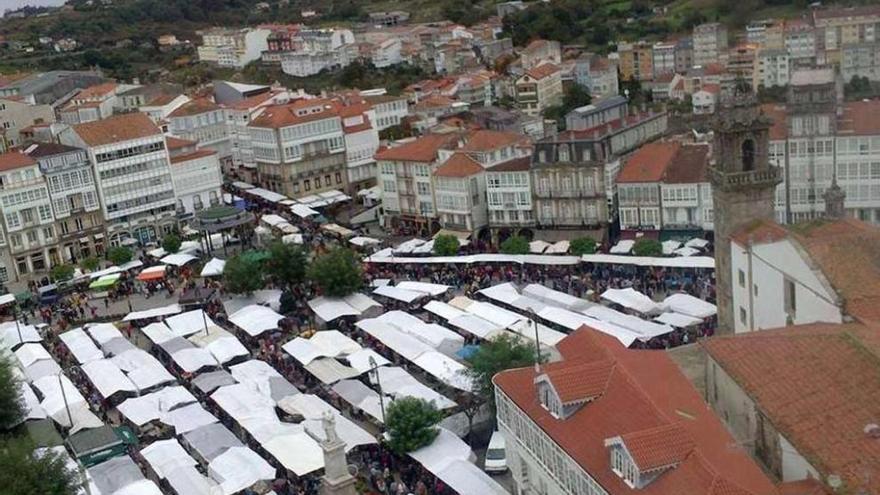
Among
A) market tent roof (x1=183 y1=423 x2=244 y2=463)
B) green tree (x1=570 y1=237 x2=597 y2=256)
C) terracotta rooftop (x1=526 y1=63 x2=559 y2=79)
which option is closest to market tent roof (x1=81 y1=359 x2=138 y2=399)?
market tent roof (x1=183 y1=423 x2=244 y2=463)

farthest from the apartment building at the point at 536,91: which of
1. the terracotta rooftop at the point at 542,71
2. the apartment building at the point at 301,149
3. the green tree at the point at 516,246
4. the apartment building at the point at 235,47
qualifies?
the apartment building at the point at 235,47

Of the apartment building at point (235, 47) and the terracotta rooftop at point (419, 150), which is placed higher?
the apartment building at point (235, 47)

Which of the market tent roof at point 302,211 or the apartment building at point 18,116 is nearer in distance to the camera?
the market tent roof at point 302,211

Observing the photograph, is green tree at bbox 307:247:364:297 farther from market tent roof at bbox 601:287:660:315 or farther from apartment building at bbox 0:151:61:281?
apartment building at bbox 0:151:61:281

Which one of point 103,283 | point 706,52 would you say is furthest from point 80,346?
point 706,52

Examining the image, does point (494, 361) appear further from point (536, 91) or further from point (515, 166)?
point (536, 91)

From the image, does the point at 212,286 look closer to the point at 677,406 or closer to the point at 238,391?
the point at 238,391

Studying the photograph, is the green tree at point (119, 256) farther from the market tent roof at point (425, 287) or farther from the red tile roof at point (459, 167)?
the market tent roof at point (425, 287)
